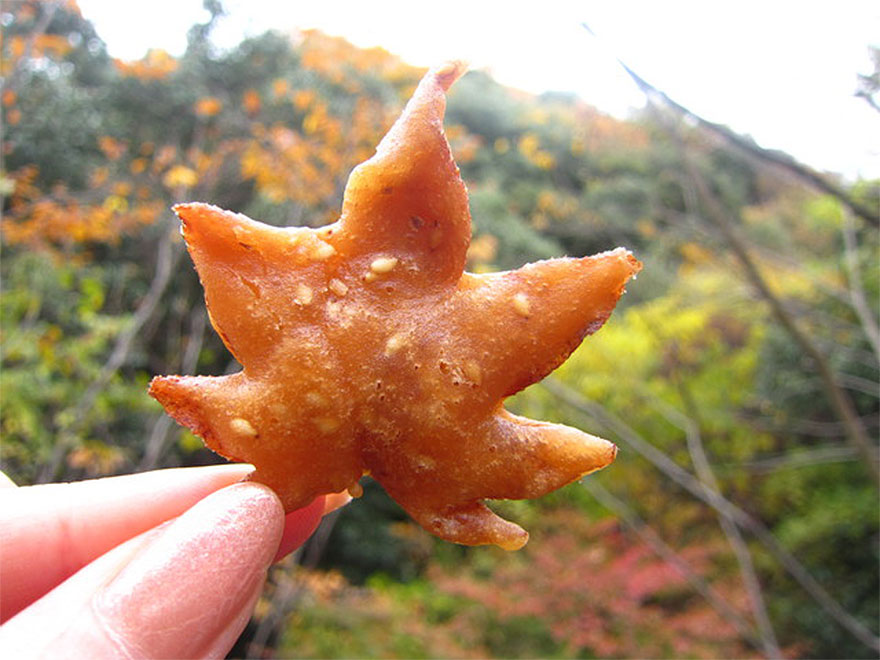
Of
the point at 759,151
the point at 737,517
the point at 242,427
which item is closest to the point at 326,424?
the point at 242,427

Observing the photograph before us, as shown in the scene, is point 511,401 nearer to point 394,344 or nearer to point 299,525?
point 299,525

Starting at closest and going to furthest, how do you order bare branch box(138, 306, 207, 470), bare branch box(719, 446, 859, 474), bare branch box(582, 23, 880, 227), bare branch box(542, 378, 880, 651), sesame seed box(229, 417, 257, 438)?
sesame seed box(229, 417, 257, 438) → bare branch box(582, 23, 880, 227) → bare branch box(542, 378, 880, 651) → bare branch box(719, 446, 859, 474) → bare branch box(138, 306, 207, 470)

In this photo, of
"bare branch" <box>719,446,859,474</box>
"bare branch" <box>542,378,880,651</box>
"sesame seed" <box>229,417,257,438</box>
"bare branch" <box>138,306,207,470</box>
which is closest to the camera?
"sesame seed" <box>229,417,257,438</box>

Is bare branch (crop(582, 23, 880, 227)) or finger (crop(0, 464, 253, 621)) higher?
bare branch (crop(582, 23, 880, 227))

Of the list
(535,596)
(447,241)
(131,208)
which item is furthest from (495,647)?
(447,241)

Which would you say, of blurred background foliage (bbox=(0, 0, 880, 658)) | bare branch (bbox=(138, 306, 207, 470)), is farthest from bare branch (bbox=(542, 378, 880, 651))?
bare branch (bbox=(138, 306, 207, 470))

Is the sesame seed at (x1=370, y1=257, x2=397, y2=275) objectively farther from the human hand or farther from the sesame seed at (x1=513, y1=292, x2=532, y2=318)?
the human hand

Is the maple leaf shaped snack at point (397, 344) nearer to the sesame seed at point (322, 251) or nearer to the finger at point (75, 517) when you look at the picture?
the sesame seed at point (322, 251)
